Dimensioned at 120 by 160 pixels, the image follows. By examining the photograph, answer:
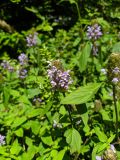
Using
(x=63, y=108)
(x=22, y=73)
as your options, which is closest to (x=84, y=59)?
(x=63, y=108)

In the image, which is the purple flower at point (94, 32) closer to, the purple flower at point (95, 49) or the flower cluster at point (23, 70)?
the purple flower at point (95, 49)

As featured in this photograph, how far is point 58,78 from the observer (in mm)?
2572

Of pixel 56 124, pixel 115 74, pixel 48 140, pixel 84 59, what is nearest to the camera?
pixel 115 74

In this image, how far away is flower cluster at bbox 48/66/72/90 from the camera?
255 cm

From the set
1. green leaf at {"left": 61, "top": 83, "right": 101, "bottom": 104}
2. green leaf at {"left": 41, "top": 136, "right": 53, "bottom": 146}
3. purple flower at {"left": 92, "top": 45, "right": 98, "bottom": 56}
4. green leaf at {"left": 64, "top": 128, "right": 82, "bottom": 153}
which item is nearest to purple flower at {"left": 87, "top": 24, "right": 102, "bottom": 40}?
purple flower at {"left": 92, "top": 45, "right": 98, "bottom": 56}

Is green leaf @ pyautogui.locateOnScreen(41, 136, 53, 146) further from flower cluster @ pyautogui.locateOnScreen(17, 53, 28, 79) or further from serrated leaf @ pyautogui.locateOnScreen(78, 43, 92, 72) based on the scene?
flower cluster @ pyautogui.locateOnScreen(17, 53, 28, 79)

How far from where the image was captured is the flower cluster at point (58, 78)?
8.38 feet

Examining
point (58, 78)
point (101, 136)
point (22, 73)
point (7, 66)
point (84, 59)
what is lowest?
point (7, 66)

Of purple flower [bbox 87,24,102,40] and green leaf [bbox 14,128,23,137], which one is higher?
purple flower [bbox 87,24,102,40]

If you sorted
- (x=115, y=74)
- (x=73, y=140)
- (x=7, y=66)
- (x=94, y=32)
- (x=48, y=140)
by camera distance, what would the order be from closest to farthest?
(x=115, y=74), (x=73, y=140), (x=48, y=140), (x=94, y=32), (x=7, y=66)

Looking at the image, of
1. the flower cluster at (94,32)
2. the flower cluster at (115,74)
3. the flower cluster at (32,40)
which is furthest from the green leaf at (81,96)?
the flower cluster at (32,40)

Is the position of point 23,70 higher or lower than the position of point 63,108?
lower

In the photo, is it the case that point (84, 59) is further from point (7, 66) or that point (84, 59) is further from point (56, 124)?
point (7, 66)

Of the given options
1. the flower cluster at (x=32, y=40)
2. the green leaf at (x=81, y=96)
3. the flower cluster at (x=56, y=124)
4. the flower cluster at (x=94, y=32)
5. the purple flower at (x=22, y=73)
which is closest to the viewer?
the green leaf at (x=81, y=96)
